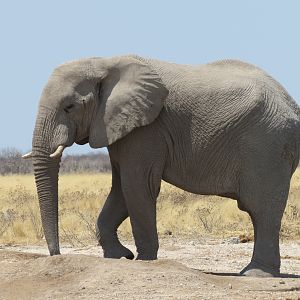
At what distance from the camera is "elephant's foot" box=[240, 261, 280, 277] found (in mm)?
13312

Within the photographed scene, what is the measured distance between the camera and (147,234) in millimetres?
13375

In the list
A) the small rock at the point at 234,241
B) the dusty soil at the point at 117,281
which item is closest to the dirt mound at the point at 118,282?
the dusty soil at the point at 117,281

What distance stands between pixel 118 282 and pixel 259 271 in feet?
8.55

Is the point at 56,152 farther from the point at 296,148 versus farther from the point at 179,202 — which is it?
the point at 179,202

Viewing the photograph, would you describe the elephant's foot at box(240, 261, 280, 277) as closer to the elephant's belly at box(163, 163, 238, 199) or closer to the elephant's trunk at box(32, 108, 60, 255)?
the elephant's belly at box(163, 163, 238, 199)

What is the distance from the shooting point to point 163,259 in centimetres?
1300

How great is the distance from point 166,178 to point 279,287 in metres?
2.22

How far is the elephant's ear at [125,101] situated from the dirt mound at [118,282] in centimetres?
170

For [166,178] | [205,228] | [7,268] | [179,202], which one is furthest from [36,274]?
[179,202]

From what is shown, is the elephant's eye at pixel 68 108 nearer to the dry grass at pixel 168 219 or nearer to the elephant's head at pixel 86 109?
the elephant's head at pixel 86 109

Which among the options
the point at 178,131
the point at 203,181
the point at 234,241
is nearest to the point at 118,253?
the point at 203,181

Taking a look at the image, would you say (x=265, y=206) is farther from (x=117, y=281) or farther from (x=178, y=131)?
(x=117, y=281)

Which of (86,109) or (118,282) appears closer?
(118,282)

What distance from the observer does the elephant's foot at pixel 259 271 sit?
13.3 metres
